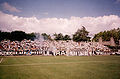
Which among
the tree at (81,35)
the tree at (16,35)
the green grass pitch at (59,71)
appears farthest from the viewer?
the tree at (81,35)

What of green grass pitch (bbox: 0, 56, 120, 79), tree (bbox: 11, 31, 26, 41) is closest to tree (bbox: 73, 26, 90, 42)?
tree (bbox: 11, 31, 26, 41)

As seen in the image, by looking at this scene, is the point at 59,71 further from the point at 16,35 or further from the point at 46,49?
the point at 16,35

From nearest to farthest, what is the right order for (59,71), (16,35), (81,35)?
(59,71) → (16,35) → (81,35)

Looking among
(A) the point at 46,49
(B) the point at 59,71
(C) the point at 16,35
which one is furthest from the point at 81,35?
(B) the point at 59,71

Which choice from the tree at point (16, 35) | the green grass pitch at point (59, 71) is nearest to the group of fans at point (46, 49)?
the green grass pitch at point (59, 71)

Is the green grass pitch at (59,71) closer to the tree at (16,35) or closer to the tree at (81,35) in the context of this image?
the tree at (16,35)

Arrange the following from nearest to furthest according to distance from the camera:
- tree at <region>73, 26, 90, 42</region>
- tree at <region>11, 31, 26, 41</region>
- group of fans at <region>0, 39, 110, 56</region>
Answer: group of fans at <region>0, 39, 110, 56</region> < tree at <region>11, 31, 26, 41</region> < tree at <region>73, 26, 90, 42</region>

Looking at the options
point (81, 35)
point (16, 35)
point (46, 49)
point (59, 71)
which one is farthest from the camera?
point (81, 35)

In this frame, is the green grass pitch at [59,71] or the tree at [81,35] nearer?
the green grass pitch at [59,71]

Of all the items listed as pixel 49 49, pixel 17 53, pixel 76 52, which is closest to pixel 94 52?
pixel 76 52

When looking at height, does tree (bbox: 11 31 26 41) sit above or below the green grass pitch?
above

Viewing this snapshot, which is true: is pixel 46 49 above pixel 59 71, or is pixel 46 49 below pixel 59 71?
above

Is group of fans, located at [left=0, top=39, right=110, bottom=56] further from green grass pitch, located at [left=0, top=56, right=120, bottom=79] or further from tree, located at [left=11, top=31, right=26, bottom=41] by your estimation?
tree, located at [left=11, top=31, right=26, bottom=41]

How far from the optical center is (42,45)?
Result: 32.3 m
